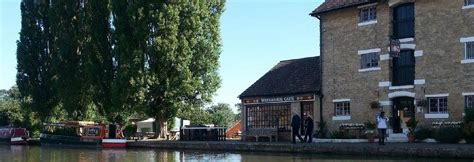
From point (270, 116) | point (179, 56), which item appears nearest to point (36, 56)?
point (179, 56)

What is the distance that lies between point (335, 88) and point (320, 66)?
173 centimetres

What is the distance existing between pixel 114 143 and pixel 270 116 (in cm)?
957

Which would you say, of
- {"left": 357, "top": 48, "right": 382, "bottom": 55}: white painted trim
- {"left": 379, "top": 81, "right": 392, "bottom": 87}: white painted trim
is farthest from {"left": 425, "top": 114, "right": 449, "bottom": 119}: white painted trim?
{"left": 357, "top": 48, "right": 382, "bottom": 55}: white painted trim

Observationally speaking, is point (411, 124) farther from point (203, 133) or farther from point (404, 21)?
point (203, 133)

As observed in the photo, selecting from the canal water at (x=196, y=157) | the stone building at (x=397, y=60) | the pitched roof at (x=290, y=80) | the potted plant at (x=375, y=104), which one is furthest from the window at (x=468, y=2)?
A: the canal water at (x=196, y=157)

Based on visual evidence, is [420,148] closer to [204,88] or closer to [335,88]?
[335,88]

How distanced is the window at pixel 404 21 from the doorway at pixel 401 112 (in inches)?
122

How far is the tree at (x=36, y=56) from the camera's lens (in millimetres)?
→ 47281

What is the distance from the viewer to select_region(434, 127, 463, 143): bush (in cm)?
2602

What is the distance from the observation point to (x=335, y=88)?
3228 cm

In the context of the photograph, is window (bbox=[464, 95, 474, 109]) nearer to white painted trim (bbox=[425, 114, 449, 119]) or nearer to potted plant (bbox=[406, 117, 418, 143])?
white painted trim (bbox=[425, 114, 449, 119])

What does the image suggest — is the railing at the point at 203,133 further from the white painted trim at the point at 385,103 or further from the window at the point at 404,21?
the window at the point at 404,21

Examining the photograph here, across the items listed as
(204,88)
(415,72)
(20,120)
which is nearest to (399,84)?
(415,72)

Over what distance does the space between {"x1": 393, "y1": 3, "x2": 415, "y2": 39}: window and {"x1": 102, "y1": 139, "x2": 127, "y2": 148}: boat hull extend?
668 inches
